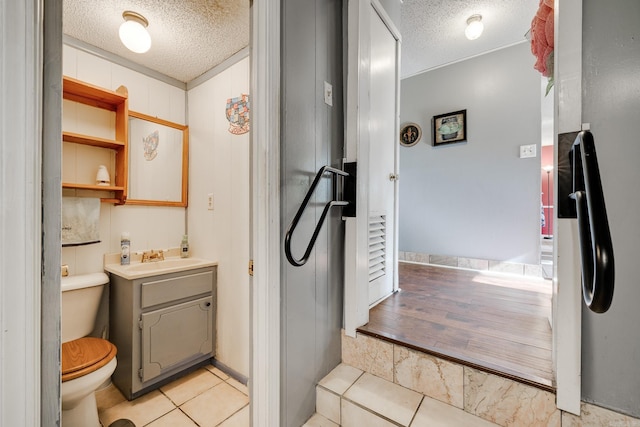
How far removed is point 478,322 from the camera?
1.52m

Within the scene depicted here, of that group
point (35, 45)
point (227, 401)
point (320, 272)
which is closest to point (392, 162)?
point (320, 272)

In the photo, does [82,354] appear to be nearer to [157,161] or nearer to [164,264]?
[164,264]

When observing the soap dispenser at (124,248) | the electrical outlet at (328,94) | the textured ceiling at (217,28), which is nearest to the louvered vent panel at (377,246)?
the electrical outlet at (328,94)

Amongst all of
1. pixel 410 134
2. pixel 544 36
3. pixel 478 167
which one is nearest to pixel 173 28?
pixel 544 36

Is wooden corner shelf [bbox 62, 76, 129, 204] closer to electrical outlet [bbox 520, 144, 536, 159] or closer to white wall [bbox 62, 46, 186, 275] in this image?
white wall [bbox 62, 46, 186, 275]

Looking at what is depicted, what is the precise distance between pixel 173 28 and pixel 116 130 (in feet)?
2.91

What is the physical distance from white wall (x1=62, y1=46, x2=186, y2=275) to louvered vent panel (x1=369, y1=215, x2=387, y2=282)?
1757mm

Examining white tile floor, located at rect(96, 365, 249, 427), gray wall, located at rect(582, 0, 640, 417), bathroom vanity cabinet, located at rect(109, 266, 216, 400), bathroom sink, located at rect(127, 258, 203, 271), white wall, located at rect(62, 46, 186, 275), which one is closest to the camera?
gray wall, located at rect(582, 0, 640, 417)

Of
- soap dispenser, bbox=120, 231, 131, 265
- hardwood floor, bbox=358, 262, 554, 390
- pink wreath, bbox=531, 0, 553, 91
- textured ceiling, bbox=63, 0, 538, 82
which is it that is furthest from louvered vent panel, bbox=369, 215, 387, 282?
soap dispenser, bbox=120, 231, 131, 265

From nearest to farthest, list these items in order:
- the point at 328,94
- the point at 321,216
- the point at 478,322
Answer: the point at 321,216, the point at 328,94, the point at 478,322

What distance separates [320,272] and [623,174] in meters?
1.17

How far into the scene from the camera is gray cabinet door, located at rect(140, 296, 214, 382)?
5.69ft

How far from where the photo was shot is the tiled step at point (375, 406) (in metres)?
1.05

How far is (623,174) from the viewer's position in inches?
33.9
